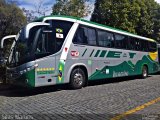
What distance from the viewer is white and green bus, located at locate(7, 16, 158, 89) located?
1137 centimetres

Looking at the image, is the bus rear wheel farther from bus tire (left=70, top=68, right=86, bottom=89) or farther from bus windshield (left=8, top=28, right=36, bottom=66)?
bus windshield (left=8, top=28, right=36, bottom=66)

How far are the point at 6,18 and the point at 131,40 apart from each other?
42.8ft

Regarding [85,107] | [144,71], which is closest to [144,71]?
[144,71]

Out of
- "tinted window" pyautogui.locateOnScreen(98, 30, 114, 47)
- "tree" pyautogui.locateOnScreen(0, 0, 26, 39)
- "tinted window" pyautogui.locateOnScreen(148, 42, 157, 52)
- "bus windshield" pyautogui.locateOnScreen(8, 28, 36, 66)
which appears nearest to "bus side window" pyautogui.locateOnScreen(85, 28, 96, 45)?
"tinted window" pyautogui.locateOnScreen(98, 30, 114, 47)

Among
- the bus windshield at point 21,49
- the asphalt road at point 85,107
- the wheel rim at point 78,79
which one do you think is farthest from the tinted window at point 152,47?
the bus windshield at point 21,49

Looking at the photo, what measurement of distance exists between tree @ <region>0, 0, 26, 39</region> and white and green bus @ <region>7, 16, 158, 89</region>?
12381 mm

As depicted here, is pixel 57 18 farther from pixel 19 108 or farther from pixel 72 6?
pixel 72 6

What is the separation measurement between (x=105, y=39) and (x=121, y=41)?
6.36 feet

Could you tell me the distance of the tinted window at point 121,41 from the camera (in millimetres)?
16406

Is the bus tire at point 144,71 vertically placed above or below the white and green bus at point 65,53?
below

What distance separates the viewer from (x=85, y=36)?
13.7 meters

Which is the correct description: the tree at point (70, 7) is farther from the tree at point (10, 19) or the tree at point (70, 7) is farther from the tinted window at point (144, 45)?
the tinted window at point (144, 45)

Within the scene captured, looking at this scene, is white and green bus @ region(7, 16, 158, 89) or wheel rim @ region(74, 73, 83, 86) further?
wheel rim @ region(74, 73, 83, 86)

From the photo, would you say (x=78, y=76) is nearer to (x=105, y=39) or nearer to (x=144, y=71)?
(x=105, y=39)
